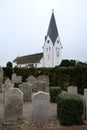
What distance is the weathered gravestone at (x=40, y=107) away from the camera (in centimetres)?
1154

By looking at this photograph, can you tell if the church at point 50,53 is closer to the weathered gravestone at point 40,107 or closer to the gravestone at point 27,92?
the gravestone at point 27,92

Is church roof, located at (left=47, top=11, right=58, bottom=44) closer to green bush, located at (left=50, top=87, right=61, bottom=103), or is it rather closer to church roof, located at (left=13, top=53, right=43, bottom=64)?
church roof, located at (left=13, top=53, right=43, bottom=64)

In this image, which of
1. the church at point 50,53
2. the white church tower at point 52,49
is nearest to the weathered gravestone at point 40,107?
the church at point 50,53

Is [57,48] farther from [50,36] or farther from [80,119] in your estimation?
[80,119]

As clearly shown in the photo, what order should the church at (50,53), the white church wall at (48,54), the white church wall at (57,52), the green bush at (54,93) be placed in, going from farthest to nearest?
the white church wall at (57,52)
the white church wall at (48,54)
the church at (50,53)
the green bush at (54,93)

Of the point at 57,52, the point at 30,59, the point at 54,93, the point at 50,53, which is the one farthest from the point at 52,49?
the point at 54,93

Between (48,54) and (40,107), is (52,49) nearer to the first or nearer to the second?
(48,54)

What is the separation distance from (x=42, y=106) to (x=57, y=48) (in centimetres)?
7390

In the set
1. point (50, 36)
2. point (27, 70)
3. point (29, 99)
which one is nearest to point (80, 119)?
point (29, 99)

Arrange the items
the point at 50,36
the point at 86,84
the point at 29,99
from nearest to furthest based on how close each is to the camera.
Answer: the point at 29,99
the point at 86,84
the point at 50,36

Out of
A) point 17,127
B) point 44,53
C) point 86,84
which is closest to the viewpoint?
point 17,127

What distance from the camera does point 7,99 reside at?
1154cm

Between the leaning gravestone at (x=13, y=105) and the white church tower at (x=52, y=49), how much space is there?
69306 mm

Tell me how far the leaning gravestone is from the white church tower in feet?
227
